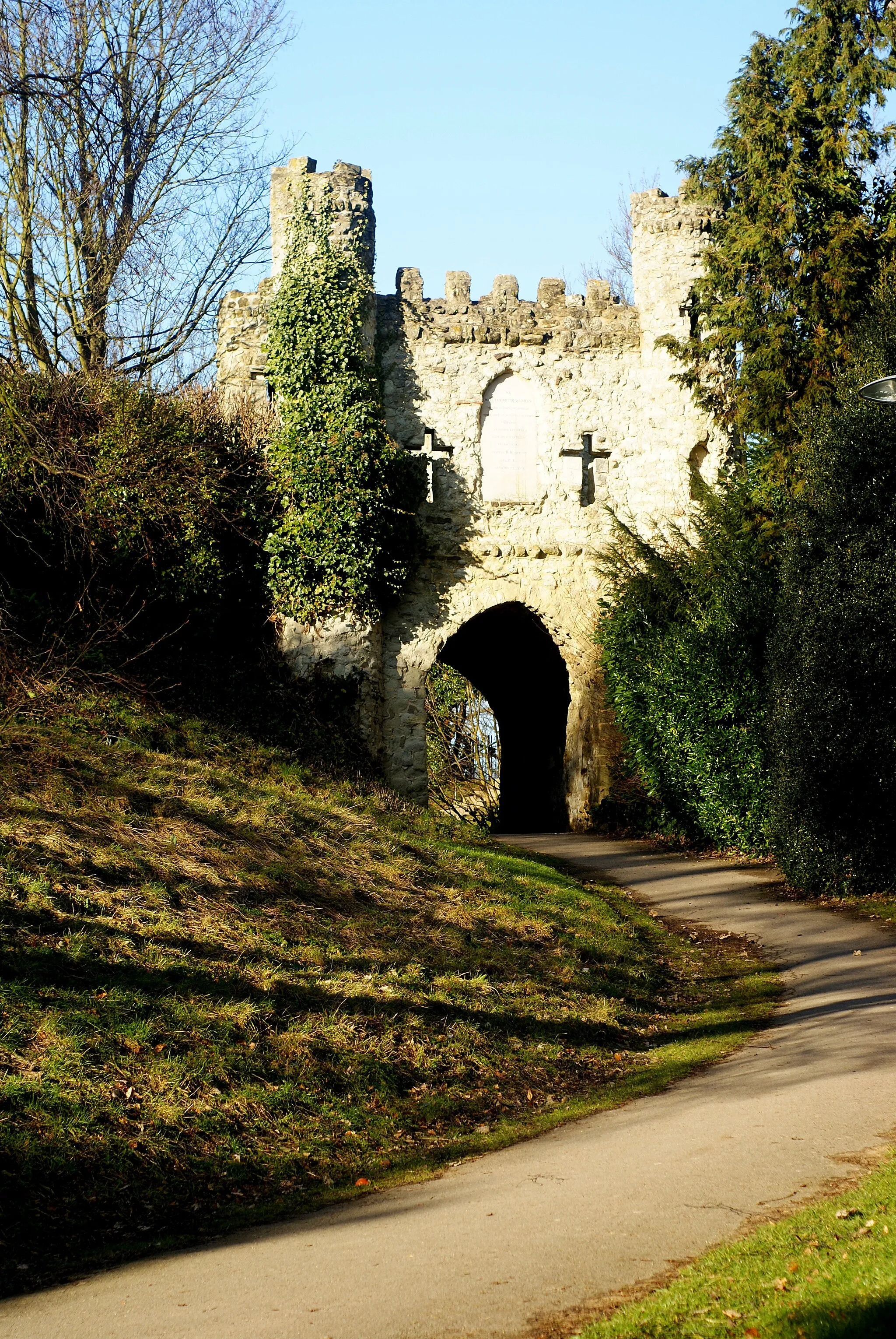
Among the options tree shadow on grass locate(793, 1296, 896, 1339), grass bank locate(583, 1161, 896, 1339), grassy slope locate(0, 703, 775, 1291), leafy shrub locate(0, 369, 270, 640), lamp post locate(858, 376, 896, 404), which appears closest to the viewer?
tree shadow on grass locate(793, 1296, 896, 1339)

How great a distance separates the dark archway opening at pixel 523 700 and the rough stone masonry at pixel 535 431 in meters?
0.96

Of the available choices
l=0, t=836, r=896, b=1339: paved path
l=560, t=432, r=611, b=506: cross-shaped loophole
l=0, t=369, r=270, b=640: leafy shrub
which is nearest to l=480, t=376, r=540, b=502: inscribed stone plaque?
l=560, t=432, r=611, b=506: cross-shaped loophole

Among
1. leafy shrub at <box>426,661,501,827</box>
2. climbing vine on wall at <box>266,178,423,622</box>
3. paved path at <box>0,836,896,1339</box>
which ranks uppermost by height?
climbing vine on wall at <box>266,178,423,622</box>

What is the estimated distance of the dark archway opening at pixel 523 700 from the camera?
22.4m

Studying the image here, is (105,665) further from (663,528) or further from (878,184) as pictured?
(878,184)

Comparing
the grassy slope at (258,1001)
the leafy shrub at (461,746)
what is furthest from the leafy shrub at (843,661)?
the leafy shrub at (461,746)

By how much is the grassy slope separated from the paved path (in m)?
0.46

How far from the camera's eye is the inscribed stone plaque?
65.9 feet

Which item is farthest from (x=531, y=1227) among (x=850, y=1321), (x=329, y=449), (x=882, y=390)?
(x=329, y=449)

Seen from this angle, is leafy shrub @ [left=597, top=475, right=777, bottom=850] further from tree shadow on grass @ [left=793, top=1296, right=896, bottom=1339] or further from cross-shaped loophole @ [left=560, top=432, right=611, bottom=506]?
tree shadow on grass @ [left=793, top=1296, right=896, bottom=1339]

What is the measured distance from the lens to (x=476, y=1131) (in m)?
7.23

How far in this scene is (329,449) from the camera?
17828 mm

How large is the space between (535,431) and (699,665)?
18.1 feet

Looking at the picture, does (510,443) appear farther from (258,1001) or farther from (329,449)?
(258,1001)
